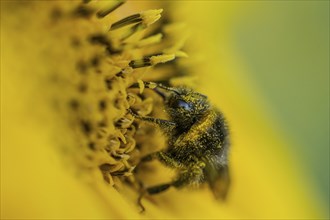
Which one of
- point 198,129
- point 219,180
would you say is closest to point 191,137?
point 198,129

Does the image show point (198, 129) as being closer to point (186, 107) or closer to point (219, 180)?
point (186, 107)

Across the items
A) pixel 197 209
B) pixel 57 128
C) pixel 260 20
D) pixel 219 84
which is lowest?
pixel 197 209

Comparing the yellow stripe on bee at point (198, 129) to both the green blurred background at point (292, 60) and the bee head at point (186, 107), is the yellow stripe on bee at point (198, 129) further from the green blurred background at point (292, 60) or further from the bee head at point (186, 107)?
the green blurred background at point (292, 60)

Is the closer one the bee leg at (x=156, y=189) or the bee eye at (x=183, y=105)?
the bee eye at (x=183, y=105)

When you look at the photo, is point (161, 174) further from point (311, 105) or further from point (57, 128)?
point (311, 105)

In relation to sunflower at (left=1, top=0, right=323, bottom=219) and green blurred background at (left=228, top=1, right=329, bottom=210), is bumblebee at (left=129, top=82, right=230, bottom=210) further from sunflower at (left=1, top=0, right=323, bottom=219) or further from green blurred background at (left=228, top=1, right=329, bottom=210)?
green blurred background at (left=228, top=1, right=329, bottom=210)

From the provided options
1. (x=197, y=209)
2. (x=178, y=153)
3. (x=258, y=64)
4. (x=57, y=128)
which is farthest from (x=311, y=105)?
(x=57, y=128)

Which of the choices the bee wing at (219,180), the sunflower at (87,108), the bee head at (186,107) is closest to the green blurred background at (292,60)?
the sunflower at (87,108)
